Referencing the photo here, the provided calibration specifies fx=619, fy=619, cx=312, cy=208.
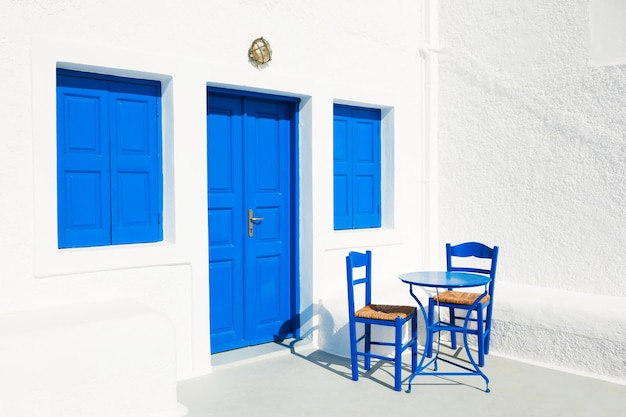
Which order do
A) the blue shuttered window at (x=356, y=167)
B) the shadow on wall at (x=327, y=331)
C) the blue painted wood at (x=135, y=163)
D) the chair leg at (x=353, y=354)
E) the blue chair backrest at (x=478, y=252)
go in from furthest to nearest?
the blue shuttered window at (x=356, y=167)
the shadow on wall at (x=327, y=331)
the blue chair backrest at (x=478, y=252)
the chair leg at (x=353, y=354)
the blue painted wood at (x=135, y=163)

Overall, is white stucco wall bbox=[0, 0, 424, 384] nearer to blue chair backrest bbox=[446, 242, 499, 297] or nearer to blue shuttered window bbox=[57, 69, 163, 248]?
blue shuttered window bbox=[57, 69, 163, 248]

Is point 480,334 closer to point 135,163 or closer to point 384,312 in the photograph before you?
point 384,312

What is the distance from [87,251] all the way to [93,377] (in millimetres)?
1042

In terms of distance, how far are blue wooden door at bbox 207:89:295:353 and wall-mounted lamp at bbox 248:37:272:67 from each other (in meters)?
0.36

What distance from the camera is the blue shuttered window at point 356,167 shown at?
630cm

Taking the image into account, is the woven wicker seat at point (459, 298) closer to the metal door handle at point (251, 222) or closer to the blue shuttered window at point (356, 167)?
the blue shuttered window at point (356, 167)

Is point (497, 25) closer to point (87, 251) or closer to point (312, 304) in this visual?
point (312, 304)

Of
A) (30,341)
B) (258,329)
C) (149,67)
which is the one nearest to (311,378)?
(258,329)

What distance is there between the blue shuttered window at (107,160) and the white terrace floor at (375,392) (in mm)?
1323

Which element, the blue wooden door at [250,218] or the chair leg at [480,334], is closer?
the chair leg at [480,334]

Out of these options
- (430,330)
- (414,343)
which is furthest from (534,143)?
(414,343)

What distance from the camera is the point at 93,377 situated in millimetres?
3822

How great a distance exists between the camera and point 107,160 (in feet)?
15.5

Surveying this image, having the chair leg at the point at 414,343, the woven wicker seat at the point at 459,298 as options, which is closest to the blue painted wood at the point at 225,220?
the chair leg at the point at 414,343
